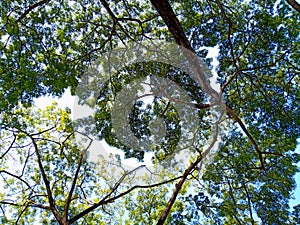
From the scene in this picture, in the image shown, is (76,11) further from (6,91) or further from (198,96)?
(198,96)

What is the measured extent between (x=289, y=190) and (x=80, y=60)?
537cm

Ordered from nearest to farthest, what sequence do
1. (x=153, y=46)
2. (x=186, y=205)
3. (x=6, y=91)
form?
(x=6, y=91), (x=153, y=46), (x=186, y=205)

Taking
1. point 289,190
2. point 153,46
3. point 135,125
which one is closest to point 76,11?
point 153,46

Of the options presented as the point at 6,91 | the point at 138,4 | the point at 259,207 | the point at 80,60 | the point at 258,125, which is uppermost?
the point at 138,4

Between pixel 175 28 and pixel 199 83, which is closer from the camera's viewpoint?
pixel 175 28

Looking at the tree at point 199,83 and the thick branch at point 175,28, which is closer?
the thick branch at point 175,28

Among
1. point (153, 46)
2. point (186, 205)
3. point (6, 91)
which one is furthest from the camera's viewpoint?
point (186, 205)

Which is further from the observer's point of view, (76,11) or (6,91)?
(76,11)

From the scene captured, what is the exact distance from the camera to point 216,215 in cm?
766

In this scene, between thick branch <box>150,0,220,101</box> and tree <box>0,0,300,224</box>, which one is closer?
thick branch <box>150,0,220,101</box>

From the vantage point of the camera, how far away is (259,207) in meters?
7.32

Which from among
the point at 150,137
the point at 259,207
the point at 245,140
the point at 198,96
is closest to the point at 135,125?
the point at 150,137

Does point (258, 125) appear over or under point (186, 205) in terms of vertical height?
over

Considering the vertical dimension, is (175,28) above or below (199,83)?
below
